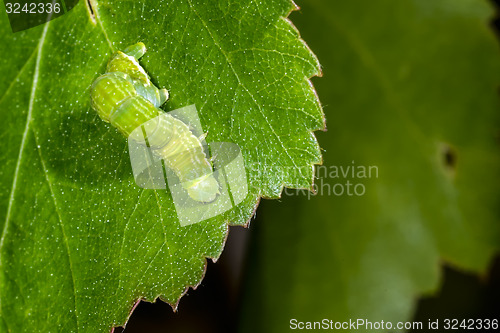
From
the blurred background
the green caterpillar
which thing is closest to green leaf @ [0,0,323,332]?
the green caterpillar

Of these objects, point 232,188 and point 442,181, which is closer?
point 232,188

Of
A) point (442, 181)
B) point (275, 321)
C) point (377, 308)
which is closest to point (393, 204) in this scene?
point (442, 181)

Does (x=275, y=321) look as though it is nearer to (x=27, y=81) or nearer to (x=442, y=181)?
(x=442, y=181)

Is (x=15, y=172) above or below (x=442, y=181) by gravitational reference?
above

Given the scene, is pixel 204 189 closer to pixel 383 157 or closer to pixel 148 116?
pixel 148 116

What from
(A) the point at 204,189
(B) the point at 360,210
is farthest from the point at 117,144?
(B) the point at 360,210

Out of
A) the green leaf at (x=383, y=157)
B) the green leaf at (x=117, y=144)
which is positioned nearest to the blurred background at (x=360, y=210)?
the green leaf at (x=383, y=157)

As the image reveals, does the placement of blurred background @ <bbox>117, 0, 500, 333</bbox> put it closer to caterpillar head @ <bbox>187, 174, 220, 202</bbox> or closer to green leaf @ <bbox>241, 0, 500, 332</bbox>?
green leaf @ <bbox>241, 0, 500, 332</bbox>
